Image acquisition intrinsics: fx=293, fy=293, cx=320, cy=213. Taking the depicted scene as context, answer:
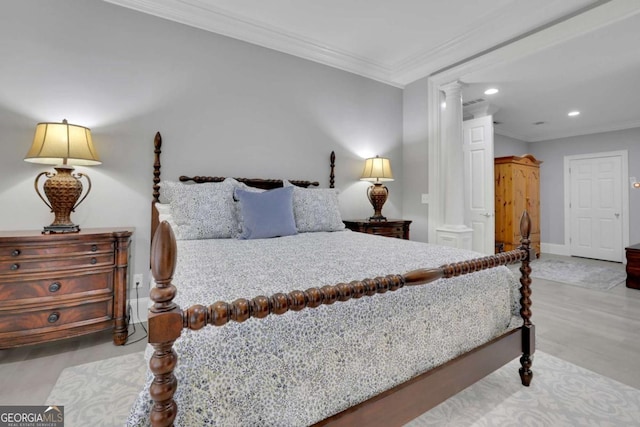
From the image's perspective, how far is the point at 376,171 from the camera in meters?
3.45

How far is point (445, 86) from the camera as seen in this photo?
3547mm

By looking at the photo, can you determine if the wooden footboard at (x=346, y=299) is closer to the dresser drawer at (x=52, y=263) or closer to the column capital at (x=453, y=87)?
the dresser drawer at (x=52, y=263)

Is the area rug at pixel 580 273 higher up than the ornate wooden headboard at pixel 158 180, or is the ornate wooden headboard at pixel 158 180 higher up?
the ornate wooden headboard at pixel 158 180

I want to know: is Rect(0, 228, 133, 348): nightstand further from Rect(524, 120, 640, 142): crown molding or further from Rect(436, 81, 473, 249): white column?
Rect(524, 120, 640, 142): crown molding

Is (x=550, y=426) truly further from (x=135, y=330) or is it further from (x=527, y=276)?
(x=135, y=330)

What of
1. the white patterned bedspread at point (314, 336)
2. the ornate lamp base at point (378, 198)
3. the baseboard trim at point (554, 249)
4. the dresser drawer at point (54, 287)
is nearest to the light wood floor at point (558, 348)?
the dresser drawer at point (54, 287)

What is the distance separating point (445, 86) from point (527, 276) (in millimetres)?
2759

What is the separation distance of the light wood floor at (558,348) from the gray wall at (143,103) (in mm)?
730

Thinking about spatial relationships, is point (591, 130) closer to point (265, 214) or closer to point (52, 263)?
point (265, 214)

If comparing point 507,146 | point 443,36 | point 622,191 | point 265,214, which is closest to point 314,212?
point 265,214

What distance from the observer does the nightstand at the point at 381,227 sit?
3189 mm

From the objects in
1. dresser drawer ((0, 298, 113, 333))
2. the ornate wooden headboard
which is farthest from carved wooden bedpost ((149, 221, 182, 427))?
the ornate wooden headboard

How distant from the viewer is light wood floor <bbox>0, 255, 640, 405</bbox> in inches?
66.7

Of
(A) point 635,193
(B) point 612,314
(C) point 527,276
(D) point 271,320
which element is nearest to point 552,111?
(A) point 635,193
